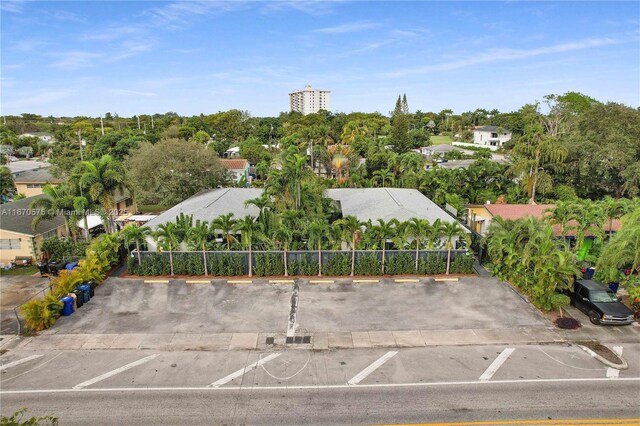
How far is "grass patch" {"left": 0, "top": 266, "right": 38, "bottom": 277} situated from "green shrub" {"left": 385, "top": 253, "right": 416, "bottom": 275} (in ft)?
69.3

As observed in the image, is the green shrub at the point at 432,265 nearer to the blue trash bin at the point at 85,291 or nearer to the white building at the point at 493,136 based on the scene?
the blue trash bin at the point at 85,291

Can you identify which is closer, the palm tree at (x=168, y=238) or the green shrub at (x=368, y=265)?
the palm tree at (x=168, y=238)

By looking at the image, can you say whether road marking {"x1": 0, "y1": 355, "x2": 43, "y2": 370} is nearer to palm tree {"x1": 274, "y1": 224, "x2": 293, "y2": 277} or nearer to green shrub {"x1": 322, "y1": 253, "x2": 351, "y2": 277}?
palm tree {"x1": 274, "y1": 224, "x2": 293, "y2": 277}

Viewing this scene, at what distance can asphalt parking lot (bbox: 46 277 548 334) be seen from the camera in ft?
57.1

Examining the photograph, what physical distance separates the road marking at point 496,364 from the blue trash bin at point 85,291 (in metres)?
17.9

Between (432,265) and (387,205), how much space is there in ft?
22.6

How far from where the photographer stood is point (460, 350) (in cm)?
1552

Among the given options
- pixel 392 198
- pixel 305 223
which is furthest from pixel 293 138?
pixel 305 223

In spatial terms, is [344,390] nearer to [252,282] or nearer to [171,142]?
[252,282]

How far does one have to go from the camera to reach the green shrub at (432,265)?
2278cm

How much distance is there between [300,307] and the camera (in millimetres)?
19016

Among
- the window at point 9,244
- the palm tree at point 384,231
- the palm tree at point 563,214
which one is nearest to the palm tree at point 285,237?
the palm tree at point 384,231

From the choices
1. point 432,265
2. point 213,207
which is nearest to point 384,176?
point 213,207

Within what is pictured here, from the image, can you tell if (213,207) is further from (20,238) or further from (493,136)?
(493,136)
